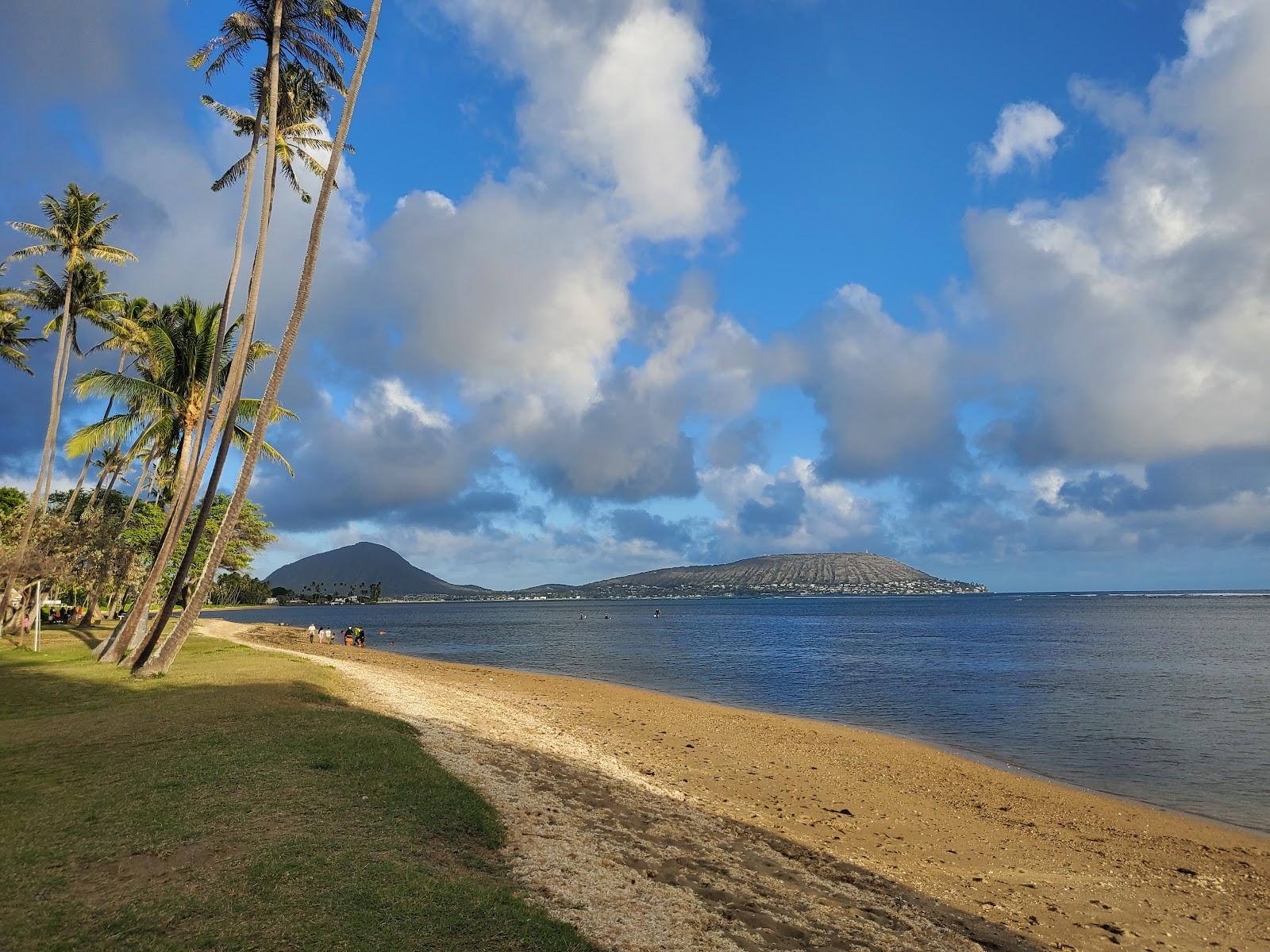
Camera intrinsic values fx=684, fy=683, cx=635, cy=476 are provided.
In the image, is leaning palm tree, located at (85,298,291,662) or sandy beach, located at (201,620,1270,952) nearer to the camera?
sandy beach, located at (201,620,1270,952)

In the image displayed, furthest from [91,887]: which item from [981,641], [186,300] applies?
[981,641]

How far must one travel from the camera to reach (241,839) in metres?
7.38

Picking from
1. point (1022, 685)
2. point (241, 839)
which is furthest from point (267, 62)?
point (1022, 685)

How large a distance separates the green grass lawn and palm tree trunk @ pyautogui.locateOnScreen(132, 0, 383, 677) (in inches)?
168

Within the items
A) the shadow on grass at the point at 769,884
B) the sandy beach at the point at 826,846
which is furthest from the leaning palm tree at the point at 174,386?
the shadow on grass at the point at 769,884

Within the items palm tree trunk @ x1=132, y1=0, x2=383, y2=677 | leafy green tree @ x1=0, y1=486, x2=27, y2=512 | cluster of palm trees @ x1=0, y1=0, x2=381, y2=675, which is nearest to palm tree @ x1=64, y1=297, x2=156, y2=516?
cluster of palm trees @ x1=0, y1=0, x2=381, y2=675

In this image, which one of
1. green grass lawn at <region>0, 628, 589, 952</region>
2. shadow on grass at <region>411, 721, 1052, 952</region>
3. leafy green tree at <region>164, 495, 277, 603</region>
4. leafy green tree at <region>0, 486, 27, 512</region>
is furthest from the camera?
leafy green tree at <region>0, 486, 27, 512</region>

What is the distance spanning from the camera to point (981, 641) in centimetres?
6500

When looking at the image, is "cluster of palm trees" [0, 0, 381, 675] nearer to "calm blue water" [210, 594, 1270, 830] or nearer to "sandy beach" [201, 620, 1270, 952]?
"sandy beach" [201, 620, 1270, 952]

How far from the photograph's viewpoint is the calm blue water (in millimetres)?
19266

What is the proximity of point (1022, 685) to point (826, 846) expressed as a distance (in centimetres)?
2927

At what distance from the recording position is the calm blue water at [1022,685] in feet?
63.2

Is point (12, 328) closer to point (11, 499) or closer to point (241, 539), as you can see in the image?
point (241, 539)

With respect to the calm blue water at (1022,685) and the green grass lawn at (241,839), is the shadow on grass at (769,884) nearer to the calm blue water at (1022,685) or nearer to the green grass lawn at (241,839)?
the green grass lawn at (241,839)
